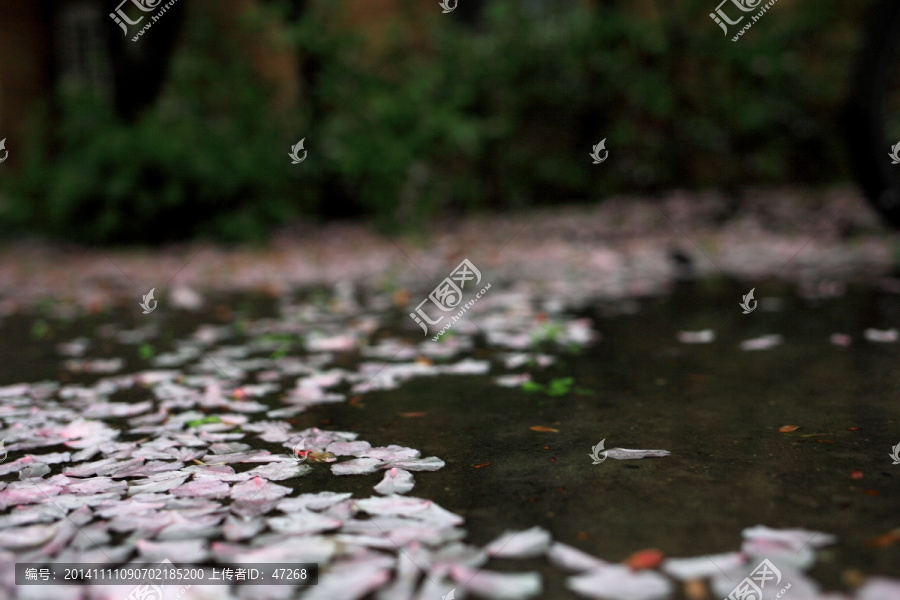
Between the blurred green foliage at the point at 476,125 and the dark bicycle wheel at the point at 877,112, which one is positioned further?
the blurred green foliage at the point at 476,125

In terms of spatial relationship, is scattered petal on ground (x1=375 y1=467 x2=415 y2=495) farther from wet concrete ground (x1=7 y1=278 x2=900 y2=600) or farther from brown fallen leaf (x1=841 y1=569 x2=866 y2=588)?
brown fallen leaf (x1=841 y1=569 x2=866 y2=588)

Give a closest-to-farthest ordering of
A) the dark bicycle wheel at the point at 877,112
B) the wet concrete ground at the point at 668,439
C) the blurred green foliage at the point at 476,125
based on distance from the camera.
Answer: the wet concrete ground at the point at 668,439, the dark bicycle wheel at the point at 877,112, the blurred green foliage at the point at 476,125

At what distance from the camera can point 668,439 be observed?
6.18 ft

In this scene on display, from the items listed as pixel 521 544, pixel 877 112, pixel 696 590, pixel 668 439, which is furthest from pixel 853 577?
pixel 877 112

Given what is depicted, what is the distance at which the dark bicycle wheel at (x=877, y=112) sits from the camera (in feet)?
14.3

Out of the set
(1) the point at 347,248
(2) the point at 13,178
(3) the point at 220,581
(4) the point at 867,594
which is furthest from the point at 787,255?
(2) the point at 13,178

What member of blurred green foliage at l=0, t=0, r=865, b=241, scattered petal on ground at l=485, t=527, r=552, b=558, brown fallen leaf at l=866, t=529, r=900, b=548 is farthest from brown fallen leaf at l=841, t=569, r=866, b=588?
blurred green foliage at l=0, t=0, r=865, b=241

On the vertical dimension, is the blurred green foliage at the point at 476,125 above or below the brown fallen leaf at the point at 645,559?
above

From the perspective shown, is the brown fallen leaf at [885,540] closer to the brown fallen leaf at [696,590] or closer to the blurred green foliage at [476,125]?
the brown fallen leaf at [696,590]

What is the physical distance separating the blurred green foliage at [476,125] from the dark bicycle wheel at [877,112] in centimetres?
463

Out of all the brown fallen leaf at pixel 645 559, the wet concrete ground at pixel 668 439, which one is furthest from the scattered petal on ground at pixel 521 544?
the brown fallen leaf at pixel 645 559

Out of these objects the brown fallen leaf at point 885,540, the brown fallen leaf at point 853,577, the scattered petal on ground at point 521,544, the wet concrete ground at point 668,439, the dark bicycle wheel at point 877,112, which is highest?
the dark bicycle wheel at point 877,112

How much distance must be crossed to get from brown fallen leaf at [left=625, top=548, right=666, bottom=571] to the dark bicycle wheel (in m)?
4.16

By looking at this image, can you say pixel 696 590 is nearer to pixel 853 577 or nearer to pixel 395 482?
pixel 853 577
